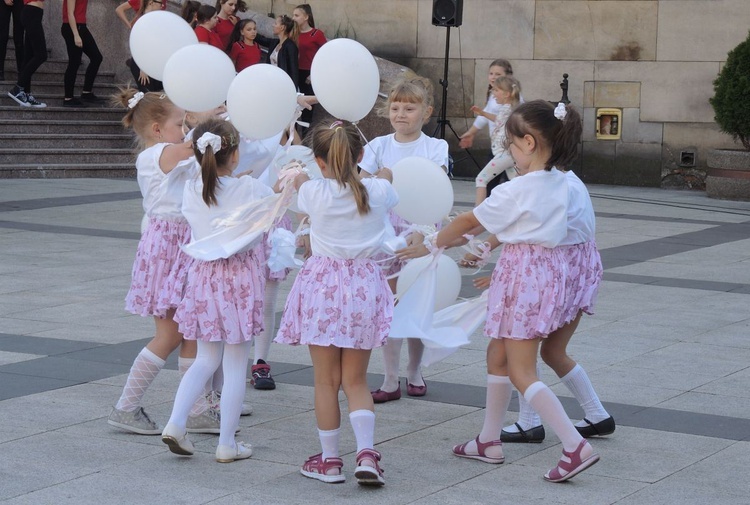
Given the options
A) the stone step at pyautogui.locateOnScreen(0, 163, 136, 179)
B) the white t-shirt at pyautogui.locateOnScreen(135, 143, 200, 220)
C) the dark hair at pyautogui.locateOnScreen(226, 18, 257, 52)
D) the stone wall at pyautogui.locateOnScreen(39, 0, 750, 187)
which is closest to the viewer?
the white t-shirt at pyautogui.locateOnScreen(135, 143, 200, 220)

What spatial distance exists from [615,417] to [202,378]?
6.50 feet

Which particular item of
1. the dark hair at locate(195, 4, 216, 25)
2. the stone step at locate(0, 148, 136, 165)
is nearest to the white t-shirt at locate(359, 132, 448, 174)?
the dark hair at locate(195, 4, 216, 25)

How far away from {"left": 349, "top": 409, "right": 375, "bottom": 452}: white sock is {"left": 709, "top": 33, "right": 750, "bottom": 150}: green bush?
11538 millimetres

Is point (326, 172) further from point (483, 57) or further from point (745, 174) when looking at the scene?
point (483, 57)

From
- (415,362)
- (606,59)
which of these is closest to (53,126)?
(606,59)

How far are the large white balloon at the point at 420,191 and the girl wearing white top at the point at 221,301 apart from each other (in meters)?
0.67

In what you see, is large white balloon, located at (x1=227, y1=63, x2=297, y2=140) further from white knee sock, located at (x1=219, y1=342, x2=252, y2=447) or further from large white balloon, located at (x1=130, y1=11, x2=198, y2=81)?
white knee sock, located at (x1=219, y1=342, x2=252, y2=447)

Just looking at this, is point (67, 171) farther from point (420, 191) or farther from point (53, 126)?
point (420, 191)

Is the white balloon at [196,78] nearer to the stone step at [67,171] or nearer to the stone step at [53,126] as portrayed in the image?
the stone step at [67,171]

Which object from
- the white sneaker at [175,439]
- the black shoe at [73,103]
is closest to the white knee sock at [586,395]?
the white sneaker at [175,439]

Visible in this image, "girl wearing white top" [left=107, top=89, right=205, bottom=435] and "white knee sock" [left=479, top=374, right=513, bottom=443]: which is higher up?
"girl wearing white top" [left=107, top=89, right=205, bottom=435]

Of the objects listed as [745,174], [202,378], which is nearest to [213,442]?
[202,378]

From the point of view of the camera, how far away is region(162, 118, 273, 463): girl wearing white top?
4.88 m

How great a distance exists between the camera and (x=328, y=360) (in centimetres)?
478
